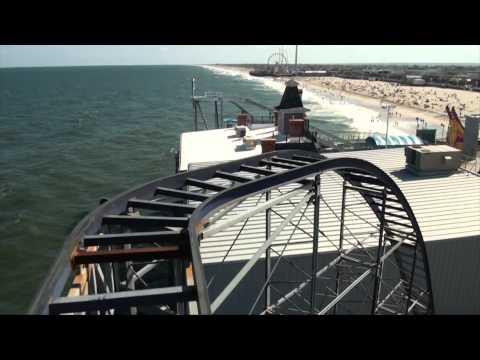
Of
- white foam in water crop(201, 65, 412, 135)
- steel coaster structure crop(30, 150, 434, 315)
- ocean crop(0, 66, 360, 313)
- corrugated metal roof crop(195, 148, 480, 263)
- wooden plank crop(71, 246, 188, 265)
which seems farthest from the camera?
white foam in water crop(201, 65, 412, 135)

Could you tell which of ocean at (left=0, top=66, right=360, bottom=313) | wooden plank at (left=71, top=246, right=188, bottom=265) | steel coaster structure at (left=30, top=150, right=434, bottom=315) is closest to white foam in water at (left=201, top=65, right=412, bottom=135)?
ocean at (left=0, top=66, right=360, bottom=313)

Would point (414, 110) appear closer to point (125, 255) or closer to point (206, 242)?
point (206, 242)

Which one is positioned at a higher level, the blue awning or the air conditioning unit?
the air conditioning unit

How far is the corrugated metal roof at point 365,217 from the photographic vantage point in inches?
619

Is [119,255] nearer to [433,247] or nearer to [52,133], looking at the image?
Answer: [433,247]

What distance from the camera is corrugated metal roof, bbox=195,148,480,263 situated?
51.6 ft

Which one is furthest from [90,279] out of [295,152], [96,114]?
[96,114]

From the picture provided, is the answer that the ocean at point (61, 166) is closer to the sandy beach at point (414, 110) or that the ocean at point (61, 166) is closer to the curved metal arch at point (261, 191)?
the sandy beach at point (414, 110)

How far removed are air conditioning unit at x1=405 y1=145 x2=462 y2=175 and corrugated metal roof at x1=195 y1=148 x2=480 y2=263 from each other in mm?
505

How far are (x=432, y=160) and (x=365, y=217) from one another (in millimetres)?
9102

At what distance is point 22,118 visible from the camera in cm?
10325

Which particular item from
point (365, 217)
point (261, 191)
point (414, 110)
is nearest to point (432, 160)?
point (365, 217)

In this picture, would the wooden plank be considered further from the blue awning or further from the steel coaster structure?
the blue awning
